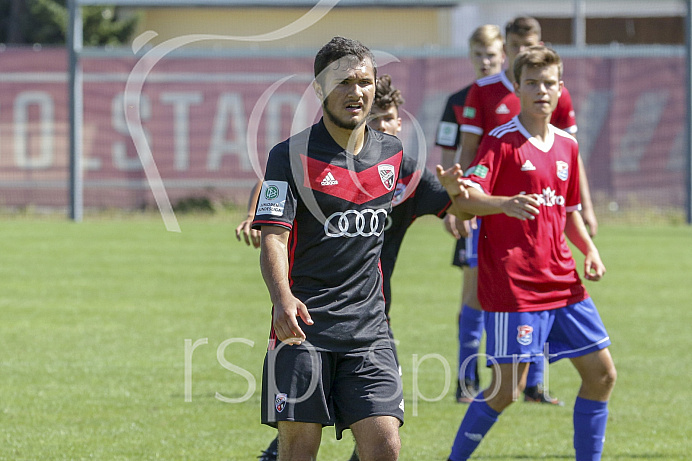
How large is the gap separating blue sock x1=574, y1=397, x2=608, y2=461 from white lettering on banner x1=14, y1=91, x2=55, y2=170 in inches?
705

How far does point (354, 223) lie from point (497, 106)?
2.63m

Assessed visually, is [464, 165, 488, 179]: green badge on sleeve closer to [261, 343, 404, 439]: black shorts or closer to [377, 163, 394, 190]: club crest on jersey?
[377, 163, 394, 190]: club crest on jersey

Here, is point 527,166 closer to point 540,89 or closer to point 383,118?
point 540,89

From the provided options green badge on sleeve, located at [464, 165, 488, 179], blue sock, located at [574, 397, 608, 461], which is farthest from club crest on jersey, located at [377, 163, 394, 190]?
blue sock, located at [574, 397, 608, 461]

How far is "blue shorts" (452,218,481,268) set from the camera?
278 inches

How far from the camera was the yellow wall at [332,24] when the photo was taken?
27344 millimetres

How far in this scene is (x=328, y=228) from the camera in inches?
162

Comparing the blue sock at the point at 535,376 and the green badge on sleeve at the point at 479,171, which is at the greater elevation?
the green badge on sleeve at the point at 479,171

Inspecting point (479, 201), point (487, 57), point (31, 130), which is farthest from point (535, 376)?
point (31, 130)

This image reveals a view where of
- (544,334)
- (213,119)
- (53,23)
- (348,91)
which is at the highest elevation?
(53,23)

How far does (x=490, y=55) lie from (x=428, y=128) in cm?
1356

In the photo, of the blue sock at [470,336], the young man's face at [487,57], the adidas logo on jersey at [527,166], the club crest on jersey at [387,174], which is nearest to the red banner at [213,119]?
the young man's face at [487,57]

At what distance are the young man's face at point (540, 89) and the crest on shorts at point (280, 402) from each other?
1976 millimetres

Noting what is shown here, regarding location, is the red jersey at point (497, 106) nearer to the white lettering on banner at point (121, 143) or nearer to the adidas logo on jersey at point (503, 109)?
the adidas logo on jersey at point (503, 109)
